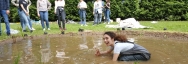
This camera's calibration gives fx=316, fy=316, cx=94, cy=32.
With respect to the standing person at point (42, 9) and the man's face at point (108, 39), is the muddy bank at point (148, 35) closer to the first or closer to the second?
the standing person at point (42, 9)

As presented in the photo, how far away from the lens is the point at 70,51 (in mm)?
8719

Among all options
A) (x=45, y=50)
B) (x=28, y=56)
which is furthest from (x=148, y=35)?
(x=28, y=56)

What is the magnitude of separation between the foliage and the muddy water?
781cm

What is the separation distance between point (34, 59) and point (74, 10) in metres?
12.1

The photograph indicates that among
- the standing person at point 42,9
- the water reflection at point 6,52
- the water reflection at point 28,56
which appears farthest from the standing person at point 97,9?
the water reflection at point 6,52

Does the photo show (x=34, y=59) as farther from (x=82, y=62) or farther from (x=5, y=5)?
(x=5, y=5)

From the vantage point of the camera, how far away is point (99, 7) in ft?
54.7

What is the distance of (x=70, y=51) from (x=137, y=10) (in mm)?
11392

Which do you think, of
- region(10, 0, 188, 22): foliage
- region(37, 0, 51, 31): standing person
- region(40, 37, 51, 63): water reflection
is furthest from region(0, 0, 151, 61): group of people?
region(10, 0, 188, 22): foliage

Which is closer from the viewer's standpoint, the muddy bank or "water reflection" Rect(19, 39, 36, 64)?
"water reflection" Rect(19, 39, 36, 64)

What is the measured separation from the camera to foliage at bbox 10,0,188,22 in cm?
1923

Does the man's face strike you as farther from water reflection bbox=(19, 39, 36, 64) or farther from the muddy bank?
the muddy bank

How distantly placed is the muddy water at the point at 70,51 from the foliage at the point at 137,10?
781 cm

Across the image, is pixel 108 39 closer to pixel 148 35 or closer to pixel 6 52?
pixel 6 52
